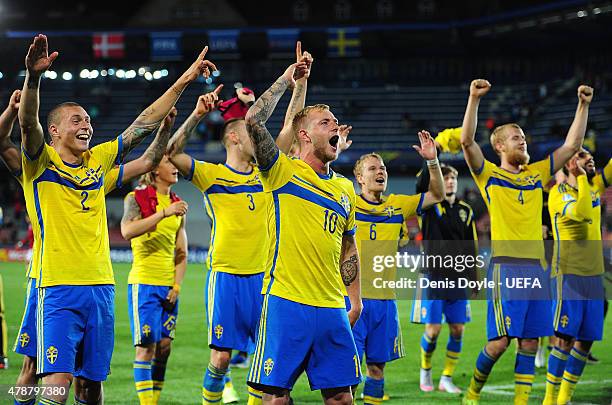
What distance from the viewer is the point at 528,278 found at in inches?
324

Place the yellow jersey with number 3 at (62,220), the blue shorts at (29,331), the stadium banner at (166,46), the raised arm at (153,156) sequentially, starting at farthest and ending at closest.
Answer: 1. the stadium banner at (166,46)
2. the raised arm at (153,156)
3. the blue shorts at (29,331)
4. the yellow jersey with number 3 at (62,220)

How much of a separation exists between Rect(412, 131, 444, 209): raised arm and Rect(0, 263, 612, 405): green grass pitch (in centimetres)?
233

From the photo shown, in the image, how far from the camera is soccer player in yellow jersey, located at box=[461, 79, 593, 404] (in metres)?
8.12

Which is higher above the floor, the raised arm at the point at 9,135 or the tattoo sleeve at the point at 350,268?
the raised arm at the point at 9,135

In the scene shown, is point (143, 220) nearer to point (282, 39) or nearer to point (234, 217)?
point (234, 217)

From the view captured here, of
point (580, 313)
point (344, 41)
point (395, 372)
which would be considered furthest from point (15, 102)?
point (344, 41)

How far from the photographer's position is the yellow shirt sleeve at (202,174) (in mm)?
7910

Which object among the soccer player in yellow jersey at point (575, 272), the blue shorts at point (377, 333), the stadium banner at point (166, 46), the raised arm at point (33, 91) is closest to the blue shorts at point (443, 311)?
the soccer player in yellow jersey at point (575, 272)

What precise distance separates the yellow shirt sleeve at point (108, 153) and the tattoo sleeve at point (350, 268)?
186cm

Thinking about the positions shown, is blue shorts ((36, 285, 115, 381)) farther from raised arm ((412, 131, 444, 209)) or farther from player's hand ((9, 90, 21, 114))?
raised arm ((412, 131, 444, 209))

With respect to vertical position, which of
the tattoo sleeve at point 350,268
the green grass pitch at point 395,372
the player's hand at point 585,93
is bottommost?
the green grass pitch at point 395,372

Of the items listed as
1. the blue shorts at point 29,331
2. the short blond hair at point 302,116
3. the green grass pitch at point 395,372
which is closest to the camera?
the short blond hair at point 302,116

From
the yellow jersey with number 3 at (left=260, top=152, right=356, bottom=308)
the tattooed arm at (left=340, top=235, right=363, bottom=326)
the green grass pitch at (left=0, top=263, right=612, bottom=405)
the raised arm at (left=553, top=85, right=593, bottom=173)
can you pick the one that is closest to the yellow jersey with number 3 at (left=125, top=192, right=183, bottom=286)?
the green grass pitch at (left=0, top=263, right=612, bottom=405)

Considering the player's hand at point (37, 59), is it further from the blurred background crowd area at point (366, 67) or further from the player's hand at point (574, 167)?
the blurred background crowd area at point (366, 67)
